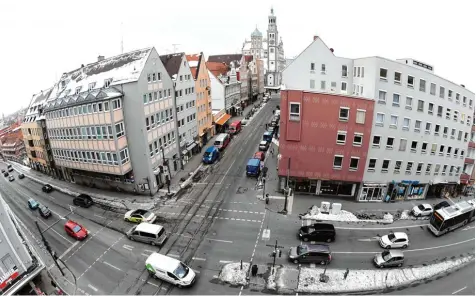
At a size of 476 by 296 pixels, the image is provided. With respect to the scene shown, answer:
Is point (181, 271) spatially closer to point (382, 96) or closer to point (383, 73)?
point (382, 96)

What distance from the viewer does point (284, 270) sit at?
2520 centimetres

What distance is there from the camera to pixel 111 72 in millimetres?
39438

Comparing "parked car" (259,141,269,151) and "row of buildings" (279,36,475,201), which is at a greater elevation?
"row of buildings" (279,36,475,201)

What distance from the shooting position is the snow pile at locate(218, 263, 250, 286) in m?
24.0

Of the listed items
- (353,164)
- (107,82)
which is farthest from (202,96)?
(353,164)

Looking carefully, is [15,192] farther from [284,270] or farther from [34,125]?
[284,270]

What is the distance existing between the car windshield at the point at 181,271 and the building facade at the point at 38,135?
42.4 metres

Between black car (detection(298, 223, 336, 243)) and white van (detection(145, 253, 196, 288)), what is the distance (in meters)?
12.6

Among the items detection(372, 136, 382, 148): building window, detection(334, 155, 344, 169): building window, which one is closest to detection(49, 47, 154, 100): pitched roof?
detection(334, 155, 344, 169): building window

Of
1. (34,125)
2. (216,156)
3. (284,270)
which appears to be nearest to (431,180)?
(284,270)

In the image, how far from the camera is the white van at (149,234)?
2889 cm

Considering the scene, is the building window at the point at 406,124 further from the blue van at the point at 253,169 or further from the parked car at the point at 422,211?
the blue van at the point at 253,169

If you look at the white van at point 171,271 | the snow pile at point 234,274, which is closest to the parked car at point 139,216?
the white van at point 171,271

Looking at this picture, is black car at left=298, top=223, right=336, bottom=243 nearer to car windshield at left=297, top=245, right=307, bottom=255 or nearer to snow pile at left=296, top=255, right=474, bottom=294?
car windshield at left=297, top=245, right=307, bottom=255
